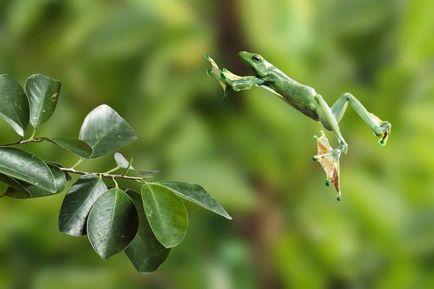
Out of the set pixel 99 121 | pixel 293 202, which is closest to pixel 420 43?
pixel 293 202

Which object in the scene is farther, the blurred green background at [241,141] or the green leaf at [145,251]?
the blurred green background at [241,141]

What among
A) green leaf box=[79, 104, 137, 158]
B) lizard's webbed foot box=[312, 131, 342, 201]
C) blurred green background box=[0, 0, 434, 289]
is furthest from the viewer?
blurred green background box=[0, 0, 434, 289]

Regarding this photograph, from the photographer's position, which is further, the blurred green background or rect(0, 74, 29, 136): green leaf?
the blurred green background

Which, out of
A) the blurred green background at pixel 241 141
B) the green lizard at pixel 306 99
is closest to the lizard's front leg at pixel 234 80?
the green lizard at pixel 306 99

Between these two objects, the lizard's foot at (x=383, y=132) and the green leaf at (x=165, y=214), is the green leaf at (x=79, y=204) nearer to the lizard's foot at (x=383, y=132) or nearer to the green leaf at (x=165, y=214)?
the green leaf at (x=165, y=214)

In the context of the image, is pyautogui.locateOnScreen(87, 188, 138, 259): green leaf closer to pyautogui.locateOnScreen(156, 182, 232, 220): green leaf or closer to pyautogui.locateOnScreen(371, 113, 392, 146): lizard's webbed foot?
pyautogui.locateOnScreen(156, 182, 232, 220): green leaf

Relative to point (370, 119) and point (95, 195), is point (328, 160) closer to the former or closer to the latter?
point (370, 119)

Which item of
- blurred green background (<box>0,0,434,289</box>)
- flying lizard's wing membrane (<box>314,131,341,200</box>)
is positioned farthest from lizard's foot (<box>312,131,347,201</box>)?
blurred green background (<box>0,0,434,289</box>)

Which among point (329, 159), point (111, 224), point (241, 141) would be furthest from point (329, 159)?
point (241, 141)
